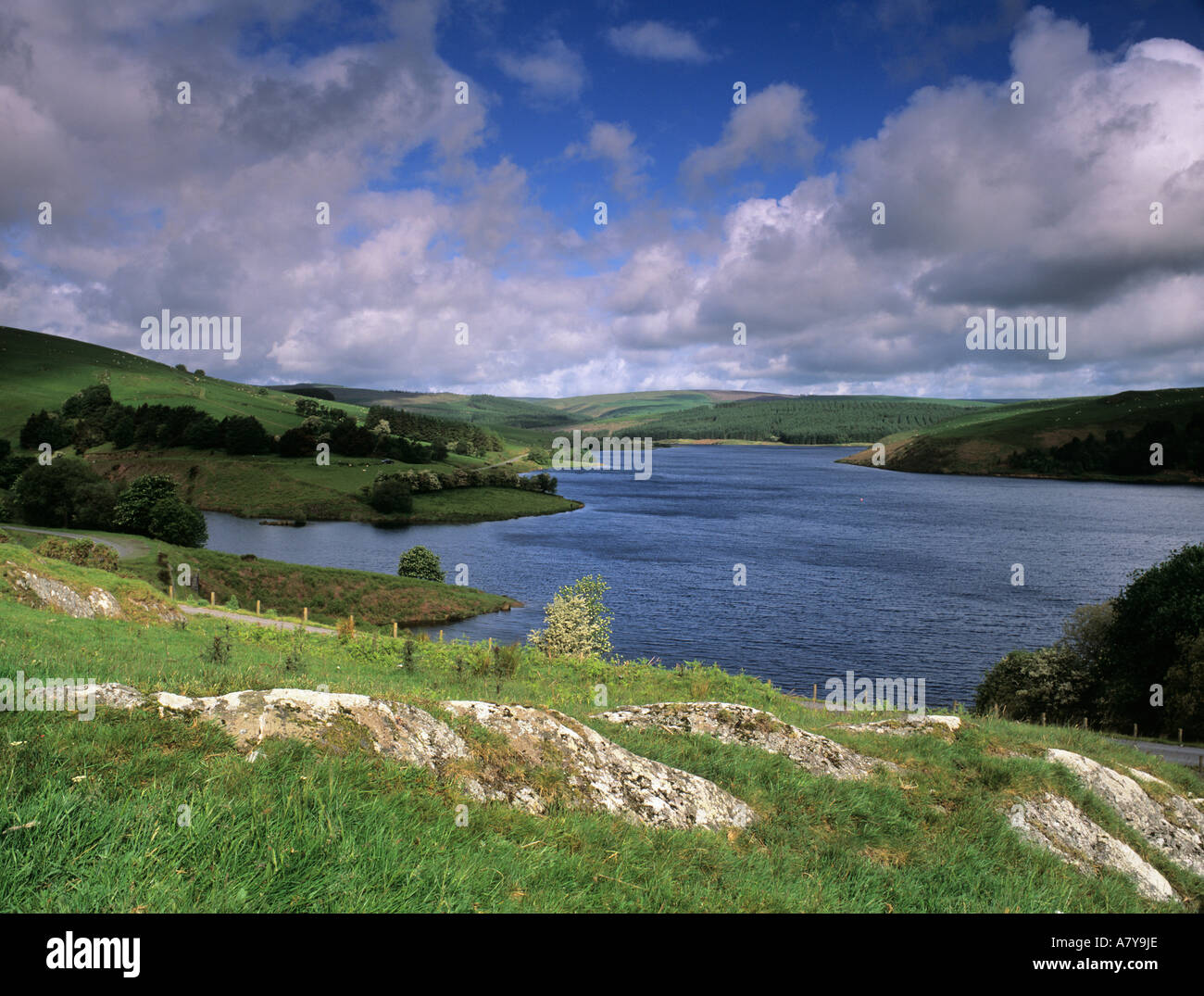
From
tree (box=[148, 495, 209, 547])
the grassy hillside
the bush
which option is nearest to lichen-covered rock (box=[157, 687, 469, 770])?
the bush

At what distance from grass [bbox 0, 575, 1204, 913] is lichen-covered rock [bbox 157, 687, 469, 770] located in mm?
327

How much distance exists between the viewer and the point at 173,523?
3440 inches

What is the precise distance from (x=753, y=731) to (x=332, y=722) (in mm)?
7520

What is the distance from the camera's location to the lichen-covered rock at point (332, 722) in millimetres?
6926

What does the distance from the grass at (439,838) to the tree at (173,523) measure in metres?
89.8

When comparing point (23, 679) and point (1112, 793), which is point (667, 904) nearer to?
point (23, 679)

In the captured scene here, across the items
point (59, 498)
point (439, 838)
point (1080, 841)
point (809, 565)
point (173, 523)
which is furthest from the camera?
point (809, 565)

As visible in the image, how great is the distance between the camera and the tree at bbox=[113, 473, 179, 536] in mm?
89562

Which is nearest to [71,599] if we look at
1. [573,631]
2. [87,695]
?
[87,695]

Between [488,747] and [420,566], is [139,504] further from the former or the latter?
[488,747]

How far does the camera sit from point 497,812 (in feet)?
22.2
